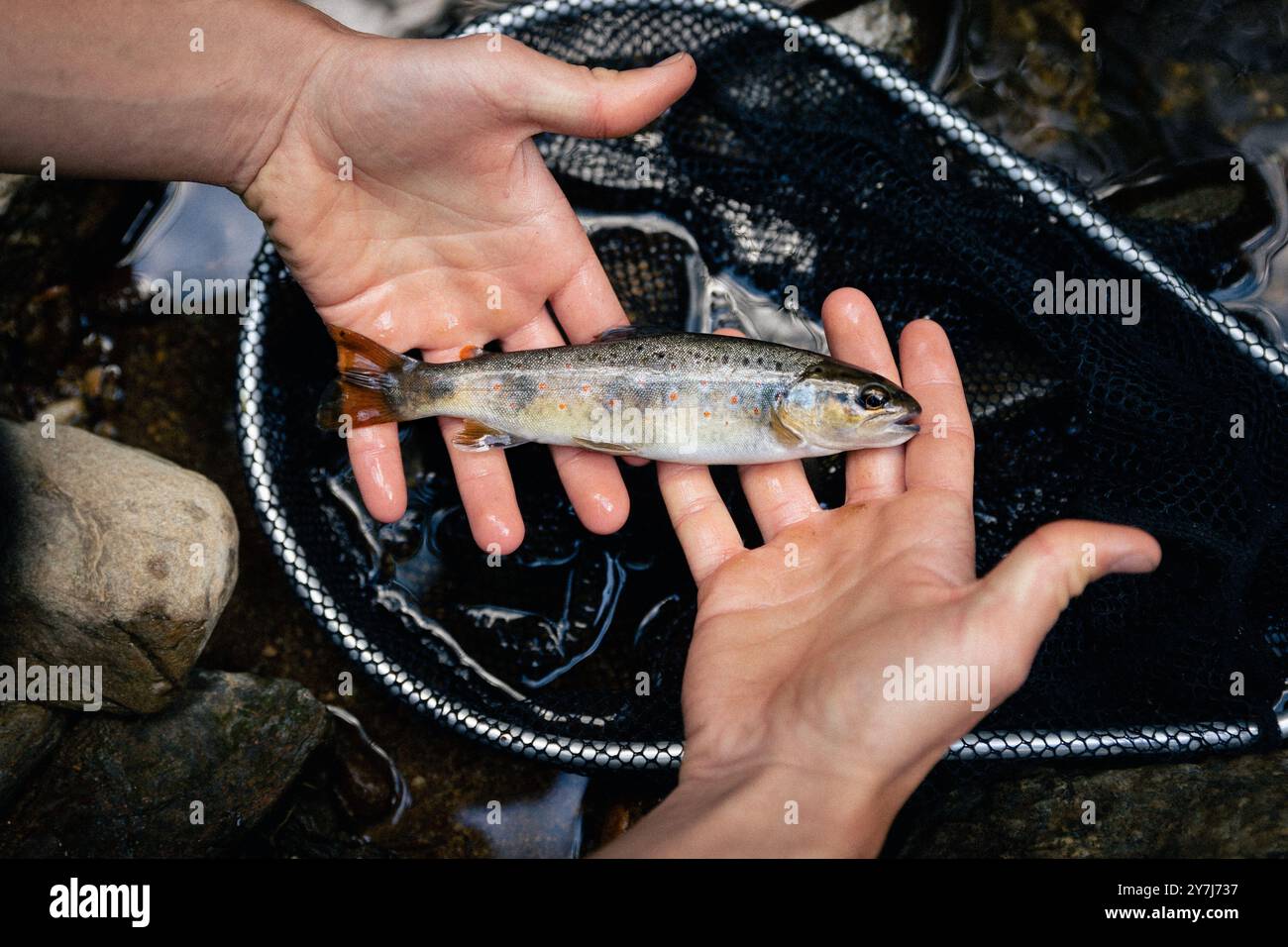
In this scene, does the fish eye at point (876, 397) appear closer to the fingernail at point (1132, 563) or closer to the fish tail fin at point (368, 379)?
the fingernail at point (1132, 563)

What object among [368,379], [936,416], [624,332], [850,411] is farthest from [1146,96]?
[368,379]

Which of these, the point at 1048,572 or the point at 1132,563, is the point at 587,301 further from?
the point at 1132,563

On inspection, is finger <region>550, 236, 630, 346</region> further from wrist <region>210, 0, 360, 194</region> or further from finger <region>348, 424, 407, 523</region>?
wrist <region>210, 0, 360, 194</region>

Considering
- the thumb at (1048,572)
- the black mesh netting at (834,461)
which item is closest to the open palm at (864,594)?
the thumb at (1048,572)

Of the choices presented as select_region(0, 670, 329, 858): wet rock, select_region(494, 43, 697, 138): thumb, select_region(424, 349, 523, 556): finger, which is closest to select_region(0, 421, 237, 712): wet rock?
select_region(0, 670, 329, 858): wet rock

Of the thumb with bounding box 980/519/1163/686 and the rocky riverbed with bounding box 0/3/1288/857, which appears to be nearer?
the thumb with bounding box 980/519/1163/686

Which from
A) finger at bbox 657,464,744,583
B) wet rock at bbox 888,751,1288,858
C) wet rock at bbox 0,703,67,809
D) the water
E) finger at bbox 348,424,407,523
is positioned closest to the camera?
wet rock at bbox 888,751,1288,858
